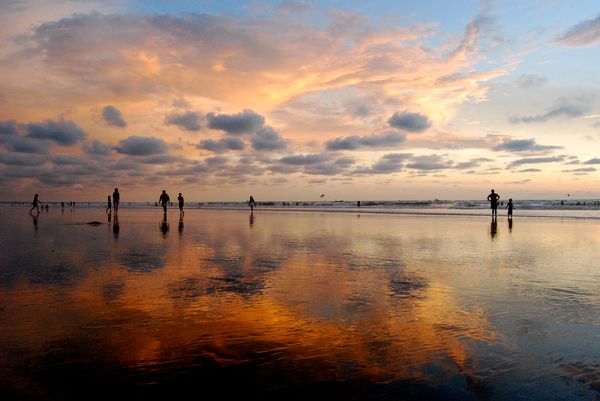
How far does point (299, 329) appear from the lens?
6.58 meters

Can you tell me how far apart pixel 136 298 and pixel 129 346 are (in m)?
2.83

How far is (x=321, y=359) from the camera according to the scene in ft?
17.6

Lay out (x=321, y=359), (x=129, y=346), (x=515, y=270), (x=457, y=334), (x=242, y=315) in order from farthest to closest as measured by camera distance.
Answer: (x=515, y=270) < (x=242, y=315) < (x=457, y=334) < (x=129, y=346) < (x=321, y=359)

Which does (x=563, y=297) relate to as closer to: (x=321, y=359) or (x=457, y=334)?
(x=457, y=334)

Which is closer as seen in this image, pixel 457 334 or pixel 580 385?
pixel 580 385

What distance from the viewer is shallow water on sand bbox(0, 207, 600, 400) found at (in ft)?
15.3

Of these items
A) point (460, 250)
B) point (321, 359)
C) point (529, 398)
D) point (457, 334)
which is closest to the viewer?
point (529, 398)

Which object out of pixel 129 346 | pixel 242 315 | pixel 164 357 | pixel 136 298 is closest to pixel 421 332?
pixel 242 315

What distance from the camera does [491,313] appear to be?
7.52 metres

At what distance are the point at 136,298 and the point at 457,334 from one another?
581 centimetres

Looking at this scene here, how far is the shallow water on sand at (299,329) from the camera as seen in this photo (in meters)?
4.65

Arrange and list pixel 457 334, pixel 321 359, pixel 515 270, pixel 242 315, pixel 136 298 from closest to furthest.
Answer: pixel 321 359, pixel 457 334, pixel 242 315, pixel 136 298, pixel 515 270

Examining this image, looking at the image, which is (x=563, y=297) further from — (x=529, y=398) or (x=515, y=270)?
(x=529, y=398)

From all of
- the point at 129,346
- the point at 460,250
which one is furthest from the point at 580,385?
the point at 460,250
